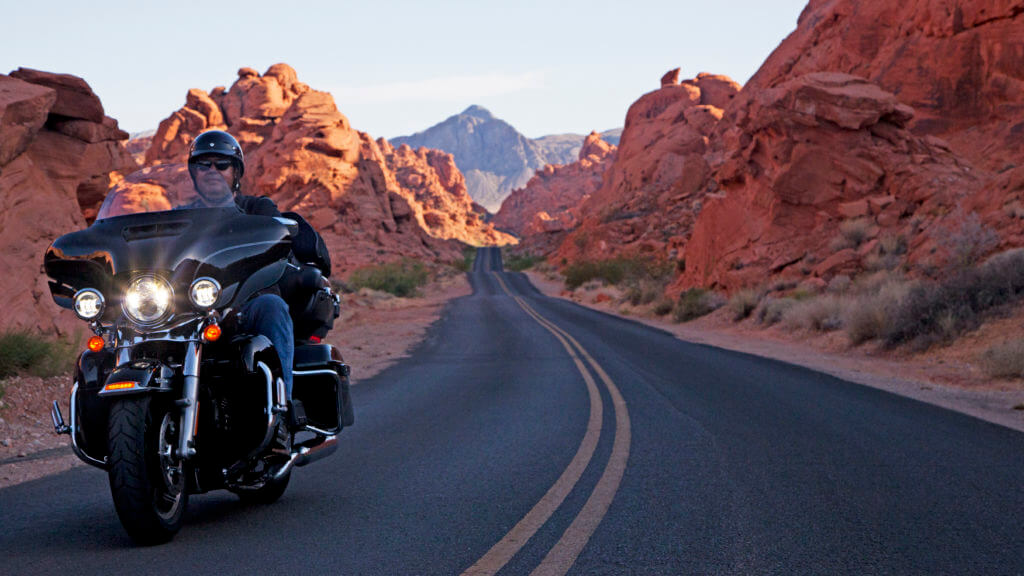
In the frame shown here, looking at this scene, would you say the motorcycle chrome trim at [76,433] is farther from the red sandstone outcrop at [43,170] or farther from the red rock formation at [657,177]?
the red rock formation at [657,177]

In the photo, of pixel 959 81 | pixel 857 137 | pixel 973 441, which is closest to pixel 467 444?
pixel 973 441

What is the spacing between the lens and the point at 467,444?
25.0ft

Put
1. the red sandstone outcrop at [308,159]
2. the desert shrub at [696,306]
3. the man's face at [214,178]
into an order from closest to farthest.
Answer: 1. the man's face at [214,178]
2. the desert shrub at [696,306]
3. the red sandstone outcrop at [308,159]

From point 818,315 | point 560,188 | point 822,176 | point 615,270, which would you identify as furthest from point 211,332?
point 560,188

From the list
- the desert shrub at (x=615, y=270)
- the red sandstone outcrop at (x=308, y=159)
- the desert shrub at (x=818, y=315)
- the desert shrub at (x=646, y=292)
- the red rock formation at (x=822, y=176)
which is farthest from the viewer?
the red sandstone outcrop at (x=308, y=159)

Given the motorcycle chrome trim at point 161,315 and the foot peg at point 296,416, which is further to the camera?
the foot peg at point 296,416

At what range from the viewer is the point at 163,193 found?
17.1 feet

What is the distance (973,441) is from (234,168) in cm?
685

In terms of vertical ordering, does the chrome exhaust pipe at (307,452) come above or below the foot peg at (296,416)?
below

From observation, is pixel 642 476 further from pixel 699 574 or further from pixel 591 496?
pixel 699 574

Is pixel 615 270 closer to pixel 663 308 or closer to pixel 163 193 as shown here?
pixel 663 308

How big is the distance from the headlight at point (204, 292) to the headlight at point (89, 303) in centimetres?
46

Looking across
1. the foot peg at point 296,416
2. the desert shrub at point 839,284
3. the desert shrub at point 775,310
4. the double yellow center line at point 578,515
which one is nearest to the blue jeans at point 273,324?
the foot peg at point 296,416

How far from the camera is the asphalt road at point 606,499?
4.28 metres
